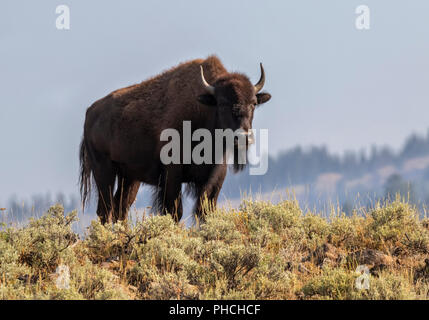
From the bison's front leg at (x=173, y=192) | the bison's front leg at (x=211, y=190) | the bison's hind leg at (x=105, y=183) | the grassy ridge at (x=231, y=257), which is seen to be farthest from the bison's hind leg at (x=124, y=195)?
the grassy ridge at (x=231, y=257)

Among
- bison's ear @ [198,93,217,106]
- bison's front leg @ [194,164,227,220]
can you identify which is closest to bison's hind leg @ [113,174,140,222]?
bison's front leg @ [194,164,227,220]

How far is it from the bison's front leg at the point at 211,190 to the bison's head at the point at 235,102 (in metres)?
0.43

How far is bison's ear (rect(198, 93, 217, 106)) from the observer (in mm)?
8672

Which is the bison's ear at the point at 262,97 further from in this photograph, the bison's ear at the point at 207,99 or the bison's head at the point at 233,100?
the bison's ear at the point at 207,99

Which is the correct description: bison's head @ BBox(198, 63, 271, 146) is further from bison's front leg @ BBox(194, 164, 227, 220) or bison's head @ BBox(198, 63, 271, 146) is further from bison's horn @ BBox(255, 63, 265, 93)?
bison's front leg @ BBox(194, 164, 227, 220)

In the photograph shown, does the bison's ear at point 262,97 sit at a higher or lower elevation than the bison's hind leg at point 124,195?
higher

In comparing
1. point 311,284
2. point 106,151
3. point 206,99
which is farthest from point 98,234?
point 106,151

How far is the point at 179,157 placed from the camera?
883 centimetres

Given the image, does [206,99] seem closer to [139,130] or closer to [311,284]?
[139,130]

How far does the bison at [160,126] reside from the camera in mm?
8562

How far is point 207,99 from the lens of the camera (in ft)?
28.5

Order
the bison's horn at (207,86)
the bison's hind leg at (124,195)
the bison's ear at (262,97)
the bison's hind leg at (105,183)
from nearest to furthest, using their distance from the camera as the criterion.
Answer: the bison's horn at (207,86) → the bison's ear at (262,97) → the bison's hind leg at (105,183) → the bison's hind leg at (124,195)

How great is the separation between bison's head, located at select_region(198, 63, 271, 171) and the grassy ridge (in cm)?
108
